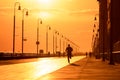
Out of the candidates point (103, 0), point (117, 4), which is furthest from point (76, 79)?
point (103, 0)

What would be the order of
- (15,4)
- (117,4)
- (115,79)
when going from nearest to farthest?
(115,79), (117,4), (15,4)

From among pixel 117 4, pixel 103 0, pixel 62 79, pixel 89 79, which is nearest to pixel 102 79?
pixel 89 79

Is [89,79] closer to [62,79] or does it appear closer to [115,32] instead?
[62,79]

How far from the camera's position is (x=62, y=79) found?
60.9 ft

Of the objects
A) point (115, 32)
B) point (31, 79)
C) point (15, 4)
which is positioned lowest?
point (31, 79)

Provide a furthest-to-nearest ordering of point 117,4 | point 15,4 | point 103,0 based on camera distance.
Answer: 1. point 103,0
2. point 15,4
3. point 117,4

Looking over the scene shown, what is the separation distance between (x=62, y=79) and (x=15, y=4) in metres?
66.5

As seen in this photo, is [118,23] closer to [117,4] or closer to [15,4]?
[117,4]

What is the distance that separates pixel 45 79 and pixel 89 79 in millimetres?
1888

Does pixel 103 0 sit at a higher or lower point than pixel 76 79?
higher

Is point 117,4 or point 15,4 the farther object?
point 15,4

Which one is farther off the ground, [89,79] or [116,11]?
[116,11]

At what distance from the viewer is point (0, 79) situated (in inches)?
766

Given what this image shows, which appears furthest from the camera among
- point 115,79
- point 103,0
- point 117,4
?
point 103,0
